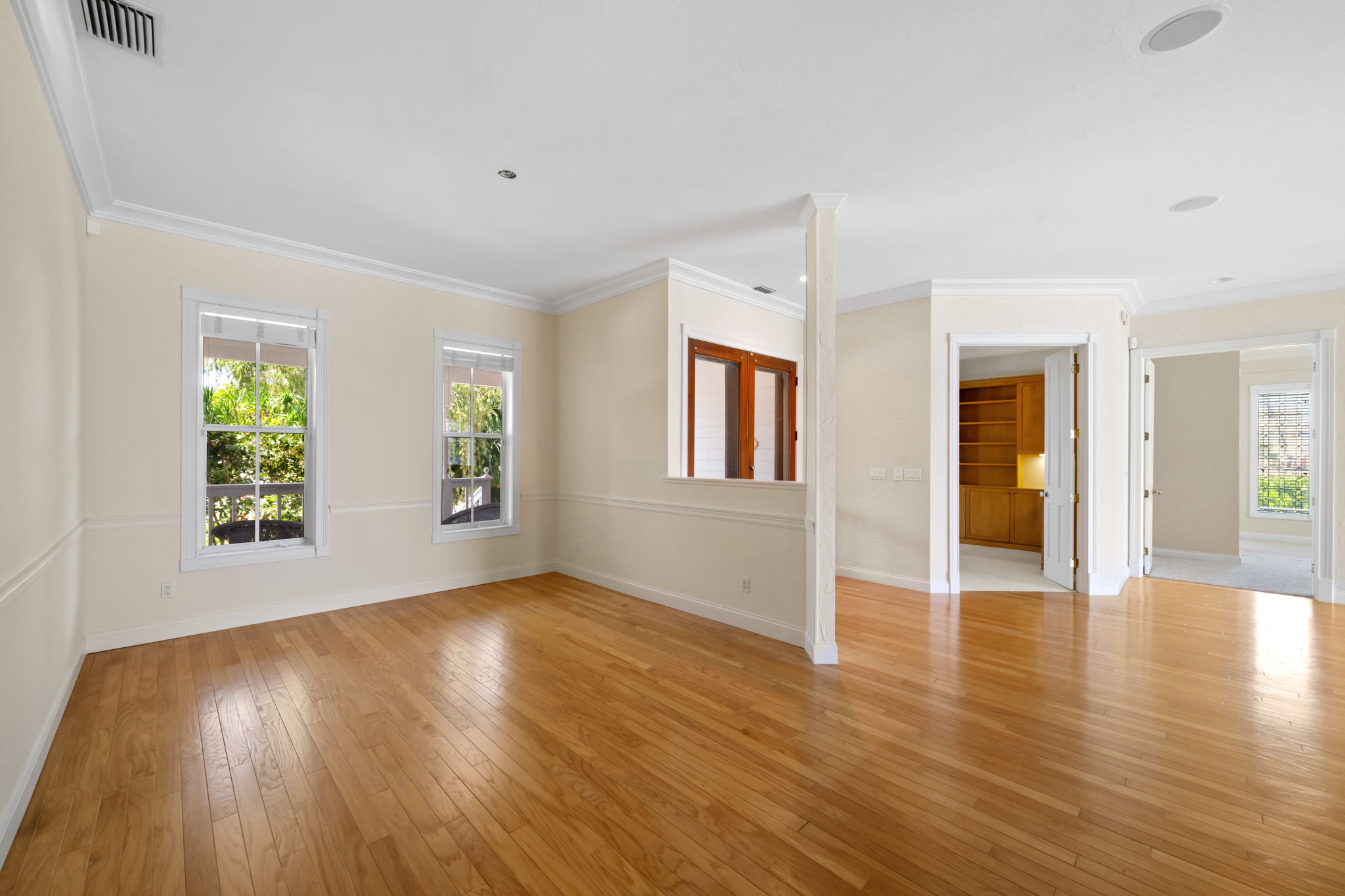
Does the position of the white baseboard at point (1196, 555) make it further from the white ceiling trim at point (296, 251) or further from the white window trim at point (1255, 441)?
the white ceiling trim at point (296, 251)

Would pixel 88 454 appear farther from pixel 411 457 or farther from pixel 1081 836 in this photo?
pixel 1081 836

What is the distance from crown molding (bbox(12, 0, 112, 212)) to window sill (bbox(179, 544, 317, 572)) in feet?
7.99

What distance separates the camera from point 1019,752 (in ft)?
8.16

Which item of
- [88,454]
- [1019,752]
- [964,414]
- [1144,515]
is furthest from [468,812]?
[964,414]

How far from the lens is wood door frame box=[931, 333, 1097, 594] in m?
5.30

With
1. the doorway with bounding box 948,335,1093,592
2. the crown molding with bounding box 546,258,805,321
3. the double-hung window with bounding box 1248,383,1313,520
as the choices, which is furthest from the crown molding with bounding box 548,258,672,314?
the double-hung window with bounding box 1248,383,1313,520

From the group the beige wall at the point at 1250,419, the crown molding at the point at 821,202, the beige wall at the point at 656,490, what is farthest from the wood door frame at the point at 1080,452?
the beige wall at the point at 1250,419

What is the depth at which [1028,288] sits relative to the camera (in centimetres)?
534

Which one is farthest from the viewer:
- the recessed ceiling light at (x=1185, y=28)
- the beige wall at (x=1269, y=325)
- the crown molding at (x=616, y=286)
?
the beige wall at (x=1269, y=325)

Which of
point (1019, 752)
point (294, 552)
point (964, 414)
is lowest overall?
point (1019, 752)

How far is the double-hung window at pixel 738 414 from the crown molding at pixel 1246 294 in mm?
3898

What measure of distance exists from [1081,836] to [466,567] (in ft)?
16.2

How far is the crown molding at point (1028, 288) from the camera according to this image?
17.4 feet

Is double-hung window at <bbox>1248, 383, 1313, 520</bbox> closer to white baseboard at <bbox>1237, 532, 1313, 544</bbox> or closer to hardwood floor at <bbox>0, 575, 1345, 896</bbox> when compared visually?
white baseboard at <bbox>1237, 532, 1313, 544</bbox>
